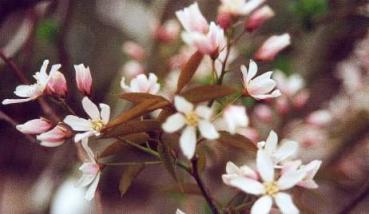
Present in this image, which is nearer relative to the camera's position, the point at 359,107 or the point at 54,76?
the point at 54,76

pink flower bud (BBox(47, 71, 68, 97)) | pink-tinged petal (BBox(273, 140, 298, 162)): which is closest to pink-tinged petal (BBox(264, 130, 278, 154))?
pink-tinged petal (BBox(273, 140, 298, 162))

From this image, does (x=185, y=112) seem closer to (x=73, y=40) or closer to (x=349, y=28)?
(x=349, y=28)

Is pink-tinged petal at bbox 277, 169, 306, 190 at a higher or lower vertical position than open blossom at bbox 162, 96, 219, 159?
lower

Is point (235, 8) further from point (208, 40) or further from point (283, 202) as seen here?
point (283, 202)

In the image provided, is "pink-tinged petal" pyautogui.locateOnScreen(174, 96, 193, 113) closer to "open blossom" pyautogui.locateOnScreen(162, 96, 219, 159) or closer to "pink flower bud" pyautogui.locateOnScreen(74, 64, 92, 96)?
"open blossom" pyautogui.locateOnScreen(162, 96, 219, 159)

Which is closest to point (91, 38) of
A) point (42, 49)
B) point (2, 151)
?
point (42, 49)

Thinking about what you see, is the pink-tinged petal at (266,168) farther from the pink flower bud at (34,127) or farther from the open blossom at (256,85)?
the pink flower bud at (34,127)

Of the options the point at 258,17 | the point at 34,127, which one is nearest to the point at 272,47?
the point at 258,17

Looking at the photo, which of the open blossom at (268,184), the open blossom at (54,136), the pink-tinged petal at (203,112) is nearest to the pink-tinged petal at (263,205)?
the open blossom at (268,184)
